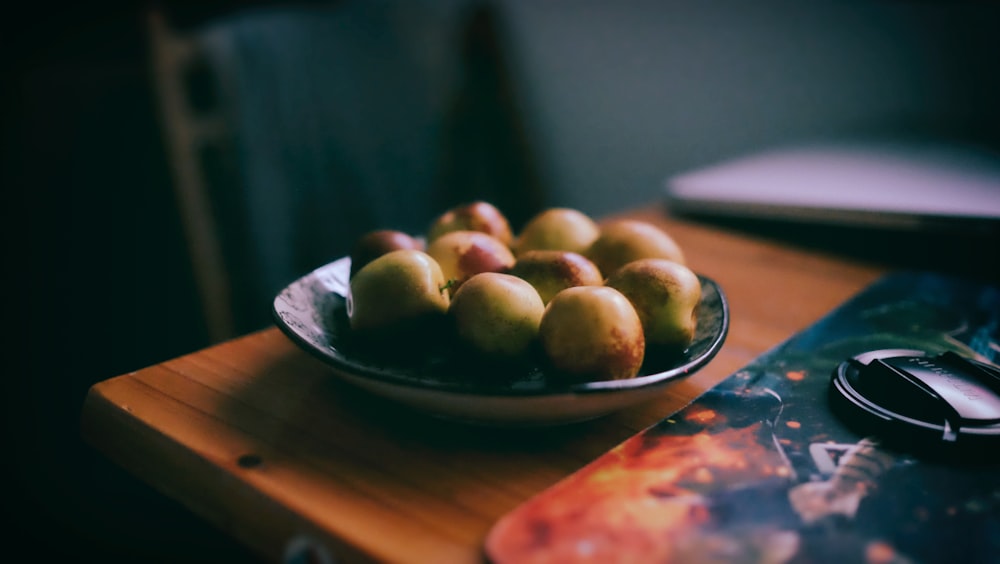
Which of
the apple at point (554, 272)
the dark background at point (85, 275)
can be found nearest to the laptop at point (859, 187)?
the dark background at point (85, 275)

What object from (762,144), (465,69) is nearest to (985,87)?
(762,144)

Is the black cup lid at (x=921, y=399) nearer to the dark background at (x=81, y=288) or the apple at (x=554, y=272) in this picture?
the apple at (x=554, y=272)

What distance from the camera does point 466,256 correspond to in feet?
1.65

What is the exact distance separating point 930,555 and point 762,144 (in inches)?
41.6

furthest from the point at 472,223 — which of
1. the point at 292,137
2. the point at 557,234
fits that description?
the point at 292,137

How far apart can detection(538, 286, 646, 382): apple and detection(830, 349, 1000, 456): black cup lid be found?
5.7 inches

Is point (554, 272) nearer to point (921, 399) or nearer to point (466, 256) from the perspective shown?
point (466, 256)

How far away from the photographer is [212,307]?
1140 millimetres

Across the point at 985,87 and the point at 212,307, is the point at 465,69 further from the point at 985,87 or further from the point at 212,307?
the point at 985,87

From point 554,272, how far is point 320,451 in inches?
7.3


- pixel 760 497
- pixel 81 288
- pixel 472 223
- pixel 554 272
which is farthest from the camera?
pixel 81 288

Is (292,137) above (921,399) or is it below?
above

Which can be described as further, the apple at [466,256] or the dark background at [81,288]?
the dark background at [81,288]

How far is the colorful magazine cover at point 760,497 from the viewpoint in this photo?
324 mm
